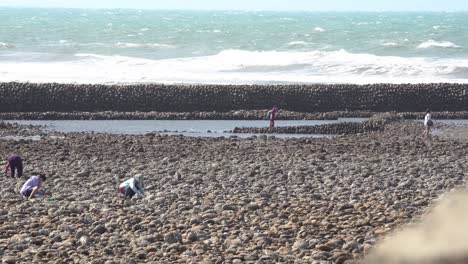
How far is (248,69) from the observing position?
58.5 metres

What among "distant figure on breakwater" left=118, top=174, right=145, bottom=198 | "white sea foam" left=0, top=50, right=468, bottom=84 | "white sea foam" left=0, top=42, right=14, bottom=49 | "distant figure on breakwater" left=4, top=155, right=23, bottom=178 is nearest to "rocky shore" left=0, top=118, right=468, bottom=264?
"distant figure on breakwater" left=118, top=174, right=145, bottom=198

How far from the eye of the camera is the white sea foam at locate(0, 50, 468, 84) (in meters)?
51.2

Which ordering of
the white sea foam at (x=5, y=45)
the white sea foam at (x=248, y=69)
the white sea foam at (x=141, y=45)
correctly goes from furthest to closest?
the white sea foam at (x=141, y=45), the white sea foam at (x=5, y=45), the white sea foam at (x=248, y=69)

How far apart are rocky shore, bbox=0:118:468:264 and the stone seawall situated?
416 inches

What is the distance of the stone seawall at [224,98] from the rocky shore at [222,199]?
10.6 metres

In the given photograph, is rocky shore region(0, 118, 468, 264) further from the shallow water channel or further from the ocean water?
the ocean water

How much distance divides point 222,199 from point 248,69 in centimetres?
4115

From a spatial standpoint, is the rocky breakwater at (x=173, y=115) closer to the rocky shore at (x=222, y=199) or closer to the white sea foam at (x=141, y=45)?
the rocky shore at (x=222, y=199)

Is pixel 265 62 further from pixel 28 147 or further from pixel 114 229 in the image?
pixel 114 229

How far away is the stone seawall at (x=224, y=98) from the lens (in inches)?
1547

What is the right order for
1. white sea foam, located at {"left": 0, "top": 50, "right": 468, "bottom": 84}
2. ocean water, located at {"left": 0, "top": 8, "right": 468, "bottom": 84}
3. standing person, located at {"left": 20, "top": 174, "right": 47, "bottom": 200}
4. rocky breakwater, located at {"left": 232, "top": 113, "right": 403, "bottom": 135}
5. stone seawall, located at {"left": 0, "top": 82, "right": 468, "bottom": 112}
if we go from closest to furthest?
1. standing person, located at {"left": 20, "top": 174, "right": 47, "bottom": 200}
2. rocky breakwater, located at {"left": 232, "top": 113, "right": 403, "bottom": 135}
3. stone seawall, located at {"left": 0, "top": 82, "right": 468, "bottom": 112}
4. white sea foam, located at {"left": 0, "top": 50, "right": 468, "bottom": 84}
5. ocean water, located at {"left": 0, "top": 8, "right": 468, "bottom": 84}

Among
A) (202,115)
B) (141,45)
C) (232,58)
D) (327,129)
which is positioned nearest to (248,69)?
(232,58)

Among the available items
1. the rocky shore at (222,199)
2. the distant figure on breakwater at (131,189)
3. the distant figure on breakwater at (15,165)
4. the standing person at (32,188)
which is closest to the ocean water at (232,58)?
the rocky shore at (222,199)

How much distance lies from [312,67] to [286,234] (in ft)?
145
